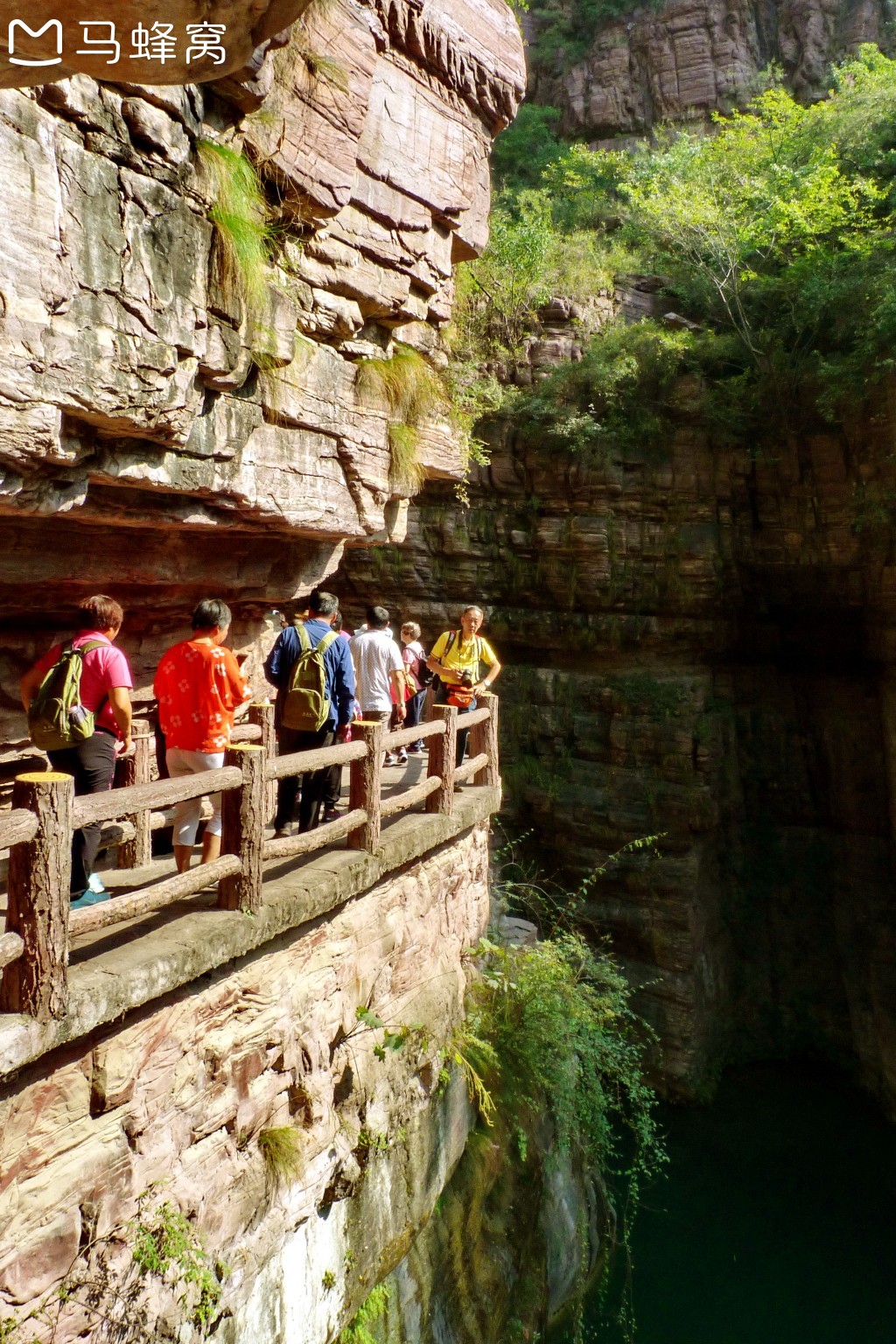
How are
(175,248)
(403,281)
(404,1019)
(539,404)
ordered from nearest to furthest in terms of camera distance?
(175,248) → (404,1019) → (403,281) → (539,404)

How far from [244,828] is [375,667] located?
2.86 m

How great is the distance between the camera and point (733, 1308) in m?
10.0

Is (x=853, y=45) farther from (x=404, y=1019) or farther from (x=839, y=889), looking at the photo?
(x=404, y=1019)

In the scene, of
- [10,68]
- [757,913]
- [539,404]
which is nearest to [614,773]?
[757,913]

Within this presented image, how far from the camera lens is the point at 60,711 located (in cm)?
396

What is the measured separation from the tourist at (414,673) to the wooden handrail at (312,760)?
3.79 m

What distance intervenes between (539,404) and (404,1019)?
1073 cm

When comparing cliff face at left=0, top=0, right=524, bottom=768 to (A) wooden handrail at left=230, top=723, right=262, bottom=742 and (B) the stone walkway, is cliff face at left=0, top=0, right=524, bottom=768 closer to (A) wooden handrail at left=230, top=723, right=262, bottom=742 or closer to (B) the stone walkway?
(A) wooden handrail at left=230, top=723, right=262, bottom=742

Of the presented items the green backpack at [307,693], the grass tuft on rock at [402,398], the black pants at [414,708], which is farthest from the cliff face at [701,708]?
the green backpack at [307,693]

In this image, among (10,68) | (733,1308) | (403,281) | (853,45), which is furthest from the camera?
(853,45)

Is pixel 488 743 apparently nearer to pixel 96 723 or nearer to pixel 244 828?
pixel 244 828

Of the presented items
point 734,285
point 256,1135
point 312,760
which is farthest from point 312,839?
point 734,285

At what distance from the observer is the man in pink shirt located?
412cm

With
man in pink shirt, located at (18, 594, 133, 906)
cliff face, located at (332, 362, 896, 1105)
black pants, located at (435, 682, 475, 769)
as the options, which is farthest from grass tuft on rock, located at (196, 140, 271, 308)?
cliff face, located at (332, 362, 896, 1105)
